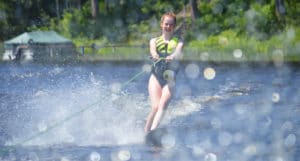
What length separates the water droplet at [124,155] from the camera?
9.16 meters

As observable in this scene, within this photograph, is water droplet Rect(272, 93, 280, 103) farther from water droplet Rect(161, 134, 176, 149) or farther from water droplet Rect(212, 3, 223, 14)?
water droplet Rect(212, 3, 223, 14)

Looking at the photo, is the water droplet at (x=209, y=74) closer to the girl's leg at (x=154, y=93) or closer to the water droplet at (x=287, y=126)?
the water droplet at (x=287, y=126)

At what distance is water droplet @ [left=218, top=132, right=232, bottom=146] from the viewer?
33.8 ft

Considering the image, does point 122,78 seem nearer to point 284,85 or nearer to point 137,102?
point 284,85

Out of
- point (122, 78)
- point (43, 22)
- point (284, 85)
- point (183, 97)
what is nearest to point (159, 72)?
point (183, 97)

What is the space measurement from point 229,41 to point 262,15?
111 inches

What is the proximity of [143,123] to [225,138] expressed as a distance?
2.01 meters

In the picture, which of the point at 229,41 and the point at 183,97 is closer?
the point at 183,97

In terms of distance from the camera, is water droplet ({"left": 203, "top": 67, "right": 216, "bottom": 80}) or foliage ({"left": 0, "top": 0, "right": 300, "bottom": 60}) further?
foliage ({"left": 0, "top": 0, "right": 300, "bottom": 60})

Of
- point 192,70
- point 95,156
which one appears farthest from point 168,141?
point 192,70

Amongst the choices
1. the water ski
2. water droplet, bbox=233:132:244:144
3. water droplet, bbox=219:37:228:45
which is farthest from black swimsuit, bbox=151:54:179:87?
water droplet, bbox=219:37:228:45

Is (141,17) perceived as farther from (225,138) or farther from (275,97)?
(225,138)

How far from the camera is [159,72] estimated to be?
1078 cm

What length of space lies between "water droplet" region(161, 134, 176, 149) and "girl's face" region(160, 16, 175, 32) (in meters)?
1.43
